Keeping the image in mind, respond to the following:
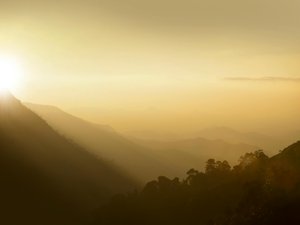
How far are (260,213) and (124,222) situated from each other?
65776 mm

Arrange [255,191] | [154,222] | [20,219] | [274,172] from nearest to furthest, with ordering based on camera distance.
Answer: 1. [255,191]
2. [274,172]
3. [154,222]
4. [20,219]

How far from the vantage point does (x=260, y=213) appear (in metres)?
77.6

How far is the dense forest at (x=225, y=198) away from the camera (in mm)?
78062

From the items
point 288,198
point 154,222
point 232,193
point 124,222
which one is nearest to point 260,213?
point 288,198

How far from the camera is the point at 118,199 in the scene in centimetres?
14825

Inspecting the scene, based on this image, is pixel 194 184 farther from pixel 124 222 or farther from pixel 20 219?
pixel 20 219

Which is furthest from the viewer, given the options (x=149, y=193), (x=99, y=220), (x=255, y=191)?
(x=149, y=193)

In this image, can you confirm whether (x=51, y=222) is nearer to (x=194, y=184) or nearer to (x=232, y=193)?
(x=194, y=184)

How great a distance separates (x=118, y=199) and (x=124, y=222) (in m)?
13.5

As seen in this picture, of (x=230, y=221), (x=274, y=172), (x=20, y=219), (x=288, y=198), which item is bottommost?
(x=20, y=219)

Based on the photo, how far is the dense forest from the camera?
78.1 m

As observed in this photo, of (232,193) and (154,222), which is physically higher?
(232,193)

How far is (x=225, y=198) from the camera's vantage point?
118688 mm

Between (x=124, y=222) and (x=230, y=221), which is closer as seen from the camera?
(x=230, y=221)
